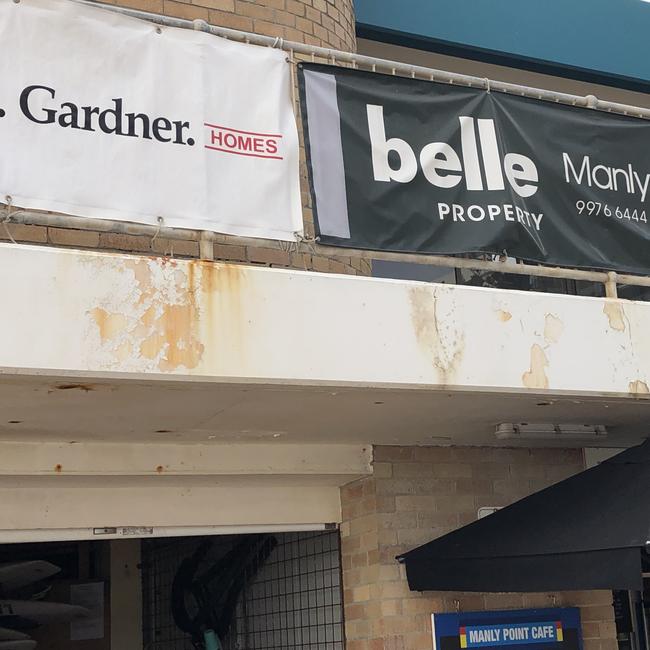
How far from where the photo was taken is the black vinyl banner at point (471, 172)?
5.12 meters

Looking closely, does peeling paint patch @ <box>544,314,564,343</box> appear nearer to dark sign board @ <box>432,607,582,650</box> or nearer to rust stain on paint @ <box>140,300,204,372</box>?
rust stain on paint @ <box>140,300,204,372</box>

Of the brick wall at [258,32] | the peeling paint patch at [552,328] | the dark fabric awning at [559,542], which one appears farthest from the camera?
the brick wall at [258,32]

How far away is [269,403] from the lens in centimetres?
527

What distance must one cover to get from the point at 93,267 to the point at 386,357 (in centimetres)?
139

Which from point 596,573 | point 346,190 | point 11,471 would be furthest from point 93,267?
point 596,573

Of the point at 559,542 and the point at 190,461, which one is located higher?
the point at 190,461

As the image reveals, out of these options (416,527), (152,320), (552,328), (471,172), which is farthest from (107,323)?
(416,527)

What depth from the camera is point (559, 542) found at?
5547mm

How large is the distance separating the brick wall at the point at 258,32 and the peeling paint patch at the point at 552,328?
43.1 inches

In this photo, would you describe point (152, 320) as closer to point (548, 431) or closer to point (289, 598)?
point (548, 431)

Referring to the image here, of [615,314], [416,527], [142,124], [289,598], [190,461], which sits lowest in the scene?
[289,598]

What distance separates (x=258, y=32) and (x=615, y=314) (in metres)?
2.95

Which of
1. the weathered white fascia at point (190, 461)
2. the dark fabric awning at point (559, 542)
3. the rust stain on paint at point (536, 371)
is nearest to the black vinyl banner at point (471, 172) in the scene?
the rust stain on paint at point (536, 371)

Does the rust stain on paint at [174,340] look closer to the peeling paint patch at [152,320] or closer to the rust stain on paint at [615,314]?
the peeling paint patch at [152,320]
